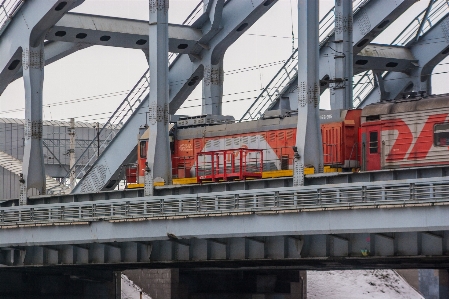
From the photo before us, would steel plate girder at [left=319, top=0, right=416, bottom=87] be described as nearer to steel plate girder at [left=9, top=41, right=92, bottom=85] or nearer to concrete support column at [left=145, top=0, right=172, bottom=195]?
concrete support column at [left=145, top=0, right=172, bottom=195]

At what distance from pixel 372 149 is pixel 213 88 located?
1617cm

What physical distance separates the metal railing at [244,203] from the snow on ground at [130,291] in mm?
26219

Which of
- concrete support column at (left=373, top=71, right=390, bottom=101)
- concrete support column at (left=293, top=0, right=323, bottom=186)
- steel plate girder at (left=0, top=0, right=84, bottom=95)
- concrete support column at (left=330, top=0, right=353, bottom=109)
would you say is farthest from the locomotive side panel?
concrete support column at (left=373, top=71, right=390, bottom=101)

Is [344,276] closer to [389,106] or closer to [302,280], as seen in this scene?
[302,280]

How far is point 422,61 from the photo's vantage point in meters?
61.5

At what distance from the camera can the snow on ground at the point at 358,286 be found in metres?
86.2

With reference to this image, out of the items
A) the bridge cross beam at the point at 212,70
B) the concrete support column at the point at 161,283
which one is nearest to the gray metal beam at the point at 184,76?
the bridge cross beam at the point at 212,70

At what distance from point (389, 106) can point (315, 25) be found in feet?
19.6

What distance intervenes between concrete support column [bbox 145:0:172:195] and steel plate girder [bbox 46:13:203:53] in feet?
37.3

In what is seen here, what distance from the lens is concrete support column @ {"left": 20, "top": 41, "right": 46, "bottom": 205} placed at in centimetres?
5038

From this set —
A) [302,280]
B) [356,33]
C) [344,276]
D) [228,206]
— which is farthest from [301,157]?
[344,276]

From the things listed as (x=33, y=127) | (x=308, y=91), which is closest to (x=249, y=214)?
(x=308, y=91)

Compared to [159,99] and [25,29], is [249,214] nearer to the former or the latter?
[159,99]

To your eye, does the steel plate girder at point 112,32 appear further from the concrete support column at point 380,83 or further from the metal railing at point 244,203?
the metal railing at point 244,203
